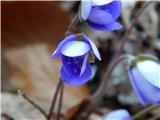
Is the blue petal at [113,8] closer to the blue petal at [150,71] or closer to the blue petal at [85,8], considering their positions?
the blue petal at [85,8]

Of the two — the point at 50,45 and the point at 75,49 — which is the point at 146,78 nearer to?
the point at 75,49

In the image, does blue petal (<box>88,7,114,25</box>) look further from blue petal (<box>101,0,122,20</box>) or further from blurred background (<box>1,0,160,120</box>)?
blurred background (<box>1,0,160,120</box>)

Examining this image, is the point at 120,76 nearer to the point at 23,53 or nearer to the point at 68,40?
the point at 23,53

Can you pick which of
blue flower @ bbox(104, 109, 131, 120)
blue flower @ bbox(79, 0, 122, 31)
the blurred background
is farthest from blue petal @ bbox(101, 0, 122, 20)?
the blurred background

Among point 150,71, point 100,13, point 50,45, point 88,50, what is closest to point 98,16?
point 100,13

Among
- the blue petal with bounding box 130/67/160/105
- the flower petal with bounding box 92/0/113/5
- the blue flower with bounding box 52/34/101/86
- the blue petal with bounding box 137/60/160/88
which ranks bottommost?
the blue petal with bounding box 130/67/160/105

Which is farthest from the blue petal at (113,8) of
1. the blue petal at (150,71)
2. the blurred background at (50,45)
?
the blurred background at (50,45)
